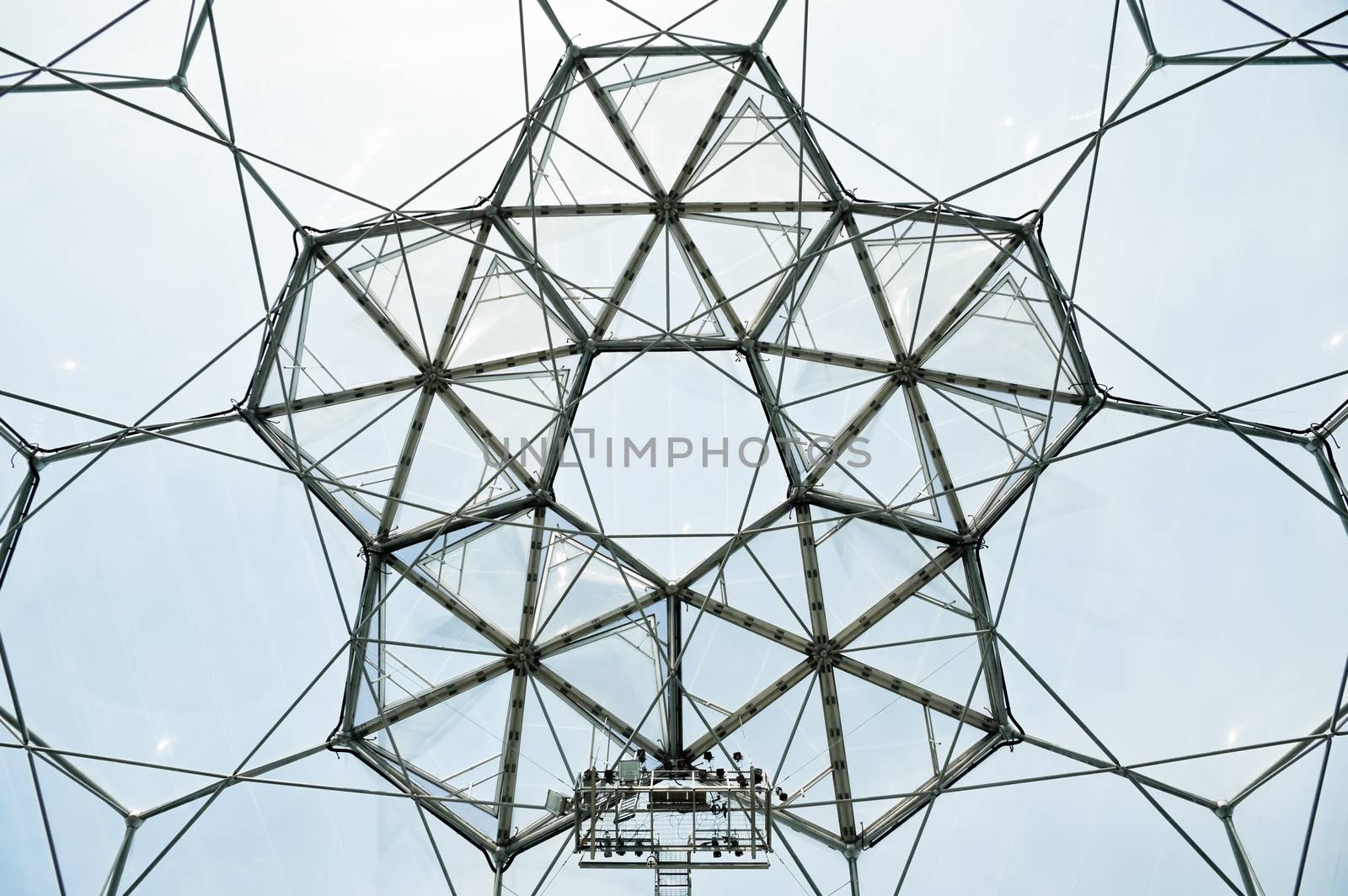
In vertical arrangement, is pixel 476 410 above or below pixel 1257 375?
above

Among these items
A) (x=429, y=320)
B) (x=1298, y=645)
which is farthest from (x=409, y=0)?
(x=1298, y=645)

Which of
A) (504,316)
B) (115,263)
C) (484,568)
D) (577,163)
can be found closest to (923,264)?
(577,163)

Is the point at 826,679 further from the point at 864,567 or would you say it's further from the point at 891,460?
the point at 891,460

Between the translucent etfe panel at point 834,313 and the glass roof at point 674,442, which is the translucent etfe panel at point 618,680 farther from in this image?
the translucent etfe panel at point 834,313

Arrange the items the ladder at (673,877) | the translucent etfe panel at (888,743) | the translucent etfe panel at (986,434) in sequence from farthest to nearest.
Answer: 1. the translucent etfe panel at (888,743)
2. the translucent etfe panel at (986,434)
3. the ladder at (673,877)

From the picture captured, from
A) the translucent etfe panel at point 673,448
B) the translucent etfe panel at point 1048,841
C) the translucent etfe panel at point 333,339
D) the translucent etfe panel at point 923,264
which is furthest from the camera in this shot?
the translucent etfe panel at point 673,448

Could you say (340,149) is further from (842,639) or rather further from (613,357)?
(842,639)

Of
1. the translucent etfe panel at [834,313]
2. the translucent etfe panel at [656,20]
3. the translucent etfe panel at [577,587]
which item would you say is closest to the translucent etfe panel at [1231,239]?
the translucent etfe panel at [834,313]
